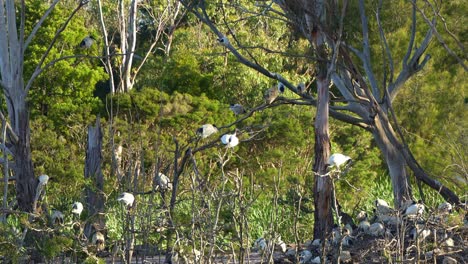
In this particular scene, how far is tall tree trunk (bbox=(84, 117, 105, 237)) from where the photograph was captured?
629 cm

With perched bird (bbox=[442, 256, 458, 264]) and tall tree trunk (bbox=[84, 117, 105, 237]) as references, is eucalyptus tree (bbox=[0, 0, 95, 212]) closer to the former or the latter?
tall tree trunk (bbox=[84, 117, 105, 237])

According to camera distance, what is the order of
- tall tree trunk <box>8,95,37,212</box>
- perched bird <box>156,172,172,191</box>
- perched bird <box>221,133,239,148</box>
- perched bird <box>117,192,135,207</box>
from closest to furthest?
perched bird <box>117,192,135,207</box>
perched bird <box>221,133,239,148</box>
perched bird <box>156,172,172,191</box>
tall tree trunk <box>8,95,37,212</box>

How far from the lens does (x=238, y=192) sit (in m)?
4.39

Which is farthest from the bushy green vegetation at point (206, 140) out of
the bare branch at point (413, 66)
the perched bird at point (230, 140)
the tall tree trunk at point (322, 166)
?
the bare branch at point (413, 66)

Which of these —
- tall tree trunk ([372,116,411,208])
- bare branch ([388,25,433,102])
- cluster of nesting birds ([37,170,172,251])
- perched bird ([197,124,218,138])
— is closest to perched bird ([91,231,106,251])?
cluster of nesting birds ([37,170,172,251])

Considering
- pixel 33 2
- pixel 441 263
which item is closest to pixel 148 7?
pixel 33 2

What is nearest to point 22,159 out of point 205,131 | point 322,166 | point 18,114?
point 18,114

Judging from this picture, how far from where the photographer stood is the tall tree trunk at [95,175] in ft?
20.6

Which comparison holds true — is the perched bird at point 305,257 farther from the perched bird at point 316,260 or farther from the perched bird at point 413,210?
the perched bird at point 413,210

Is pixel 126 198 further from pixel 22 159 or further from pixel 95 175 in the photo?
pixel 95 175

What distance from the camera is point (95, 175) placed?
6.81 metres

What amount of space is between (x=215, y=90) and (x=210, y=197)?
13.7 m

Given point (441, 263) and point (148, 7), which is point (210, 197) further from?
point (148, 7)

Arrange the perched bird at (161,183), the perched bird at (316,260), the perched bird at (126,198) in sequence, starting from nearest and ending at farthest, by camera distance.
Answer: the perched bird at (126,198) → the perched bird at (161,183) → the perched bird at (316,260)
